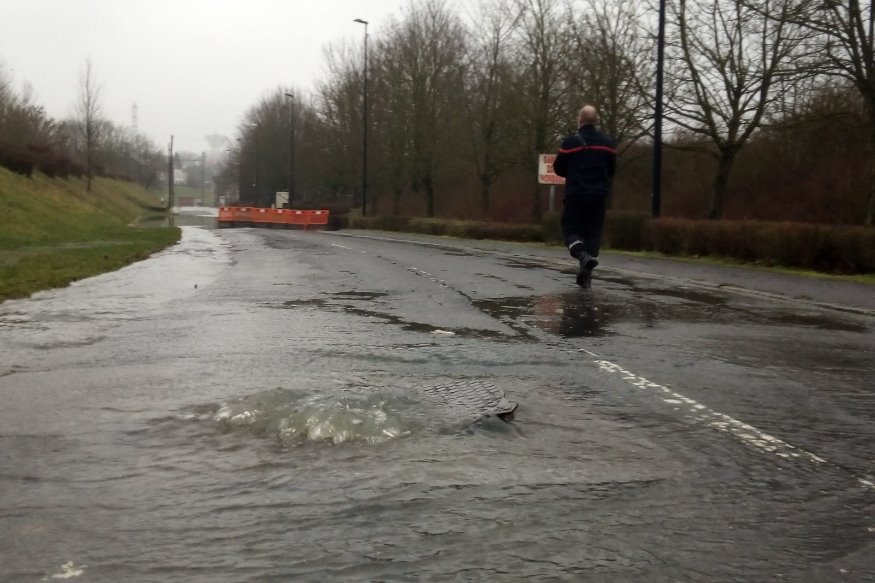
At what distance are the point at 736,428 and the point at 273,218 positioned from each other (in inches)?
2080

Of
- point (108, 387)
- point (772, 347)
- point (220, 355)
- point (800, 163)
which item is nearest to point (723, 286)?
point (772, 347)

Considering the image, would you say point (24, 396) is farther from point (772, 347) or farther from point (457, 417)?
point (772, 347)

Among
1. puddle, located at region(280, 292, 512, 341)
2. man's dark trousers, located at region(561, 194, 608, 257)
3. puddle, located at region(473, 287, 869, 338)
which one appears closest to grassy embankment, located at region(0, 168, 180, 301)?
puddle, located at region(280, 292, 512, 341)

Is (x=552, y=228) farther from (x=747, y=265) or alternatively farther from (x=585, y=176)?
(x=585, y=176)

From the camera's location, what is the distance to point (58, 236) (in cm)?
3241

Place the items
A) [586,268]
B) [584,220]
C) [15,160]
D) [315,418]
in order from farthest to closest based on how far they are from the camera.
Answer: [15,160]
[586,268]
[584,220]
[315,418]

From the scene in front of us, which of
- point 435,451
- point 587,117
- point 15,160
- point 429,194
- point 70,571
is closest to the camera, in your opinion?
point 70,571

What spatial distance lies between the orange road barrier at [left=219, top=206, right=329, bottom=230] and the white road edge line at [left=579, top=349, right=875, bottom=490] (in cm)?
4876

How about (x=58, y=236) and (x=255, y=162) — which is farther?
(x=255, y=162)

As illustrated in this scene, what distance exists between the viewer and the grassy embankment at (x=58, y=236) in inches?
619

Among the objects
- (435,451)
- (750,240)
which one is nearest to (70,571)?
(435,451)

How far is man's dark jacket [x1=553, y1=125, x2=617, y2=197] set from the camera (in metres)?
11.5

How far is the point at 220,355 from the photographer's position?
7.50 m

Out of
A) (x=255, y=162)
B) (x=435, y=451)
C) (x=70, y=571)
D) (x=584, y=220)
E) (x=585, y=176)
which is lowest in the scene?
(x=70, y=571)
